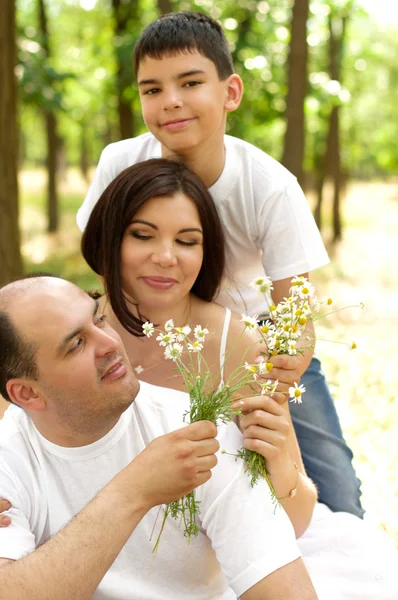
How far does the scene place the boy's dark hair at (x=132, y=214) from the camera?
10.6ft

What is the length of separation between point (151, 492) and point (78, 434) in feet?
1.49

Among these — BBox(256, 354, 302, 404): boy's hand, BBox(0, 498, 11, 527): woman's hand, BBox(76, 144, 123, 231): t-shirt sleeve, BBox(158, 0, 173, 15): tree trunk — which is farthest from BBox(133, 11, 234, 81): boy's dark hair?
BBox(158, 0, 173, 15): tree trunk

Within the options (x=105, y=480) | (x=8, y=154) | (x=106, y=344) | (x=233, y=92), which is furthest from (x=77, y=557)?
(x=8, y=154)

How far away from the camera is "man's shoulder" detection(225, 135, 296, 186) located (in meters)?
3.87

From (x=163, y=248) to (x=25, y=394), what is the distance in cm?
98

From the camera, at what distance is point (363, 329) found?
10.9 metres

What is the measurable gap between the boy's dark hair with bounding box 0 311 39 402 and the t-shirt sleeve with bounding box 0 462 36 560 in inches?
13.2

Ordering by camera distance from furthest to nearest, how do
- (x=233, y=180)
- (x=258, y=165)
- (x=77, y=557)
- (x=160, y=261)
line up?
(x=258, y=165) → (x=233, y=180) → (x=160, y=261) → (x=77, y=557)

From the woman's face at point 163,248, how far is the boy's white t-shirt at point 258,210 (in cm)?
60

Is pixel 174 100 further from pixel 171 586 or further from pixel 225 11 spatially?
pixel 225 11

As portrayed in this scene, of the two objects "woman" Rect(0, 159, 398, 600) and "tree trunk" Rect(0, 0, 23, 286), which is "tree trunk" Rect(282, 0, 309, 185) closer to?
"tree trunk" Rect(0, 0, 23, 286)

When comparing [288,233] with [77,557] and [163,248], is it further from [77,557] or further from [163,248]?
[77,557]

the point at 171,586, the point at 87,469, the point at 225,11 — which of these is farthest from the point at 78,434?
the point at 225,11

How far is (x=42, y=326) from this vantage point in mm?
2426
